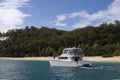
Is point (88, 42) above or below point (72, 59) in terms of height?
above

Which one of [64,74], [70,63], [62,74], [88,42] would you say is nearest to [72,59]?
[70,63]

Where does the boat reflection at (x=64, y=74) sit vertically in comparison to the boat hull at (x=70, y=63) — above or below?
below

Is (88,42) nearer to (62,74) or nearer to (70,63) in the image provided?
(70,63)

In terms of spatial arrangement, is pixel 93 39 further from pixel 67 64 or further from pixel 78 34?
pixel 67 64

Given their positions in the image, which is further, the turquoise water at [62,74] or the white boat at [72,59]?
the white boat at [72,59]

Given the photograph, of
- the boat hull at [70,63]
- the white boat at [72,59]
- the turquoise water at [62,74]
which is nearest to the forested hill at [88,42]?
the boat hull at [70,63]

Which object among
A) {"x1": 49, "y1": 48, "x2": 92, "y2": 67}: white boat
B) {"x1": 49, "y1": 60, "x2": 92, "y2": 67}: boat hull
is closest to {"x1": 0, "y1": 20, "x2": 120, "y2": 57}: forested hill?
{"x1": 49, "y1": 60, "x2": 92, "y2": 67}: boat hull

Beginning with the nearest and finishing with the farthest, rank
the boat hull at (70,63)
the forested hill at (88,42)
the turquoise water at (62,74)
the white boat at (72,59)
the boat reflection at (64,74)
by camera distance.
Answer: the turquoise water at (62,74)
the boat reflection at (64,74)
the boat hull at (70,63)
the white boat at (72,59)
the forested hill at (88,42)

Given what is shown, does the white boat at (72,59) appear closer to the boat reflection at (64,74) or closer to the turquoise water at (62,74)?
the turquoise water at (62,74)

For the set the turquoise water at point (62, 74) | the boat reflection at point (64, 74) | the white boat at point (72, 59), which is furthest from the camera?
the white boat at point (72, 59)

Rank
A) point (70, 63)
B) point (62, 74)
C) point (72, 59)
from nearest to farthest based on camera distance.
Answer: point (62, 74), point (72, 59), point (70, 63)

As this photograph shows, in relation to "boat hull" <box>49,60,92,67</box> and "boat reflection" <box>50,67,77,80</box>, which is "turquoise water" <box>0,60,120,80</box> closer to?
"boat reflection" <box>50,67,77,80</box>

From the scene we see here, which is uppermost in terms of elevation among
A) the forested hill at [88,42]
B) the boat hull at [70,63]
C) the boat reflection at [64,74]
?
the forested hill at [88,42]

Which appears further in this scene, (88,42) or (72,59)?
(88,42)
